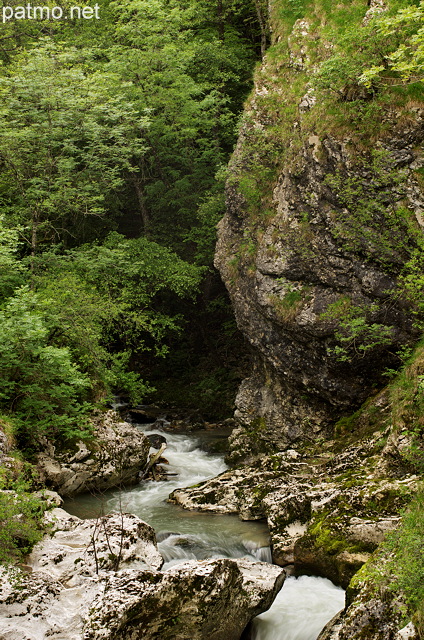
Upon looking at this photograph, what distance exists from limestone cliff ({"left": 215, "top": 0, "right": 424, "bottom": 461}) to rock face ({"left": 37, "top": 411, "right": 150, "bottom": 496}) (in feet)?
10.1

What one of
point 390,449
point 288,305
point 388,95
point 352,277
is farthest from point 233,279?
point 390,449

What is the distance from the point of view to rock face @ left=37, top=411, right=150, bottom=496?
10930 millimetres

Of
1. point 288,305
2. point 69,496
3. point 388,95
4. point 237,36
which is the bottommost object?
point 69,496

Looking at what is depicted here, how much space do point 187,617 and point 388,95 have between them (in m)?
10.9

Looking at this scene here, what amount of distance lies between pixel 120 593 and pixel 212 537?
387 cm

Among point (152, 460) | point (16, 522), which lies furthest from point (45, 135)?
point (16, 522)

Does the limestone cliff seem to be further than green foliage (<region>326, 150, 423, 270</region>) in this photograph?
Yes

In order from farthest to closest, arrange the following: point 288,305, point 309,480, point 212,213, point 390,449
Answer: point 212,213
point 288,305
point 309,480
point 390,449

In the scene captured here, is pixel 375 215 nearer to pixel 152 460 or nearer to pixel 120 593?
pixel 152 460

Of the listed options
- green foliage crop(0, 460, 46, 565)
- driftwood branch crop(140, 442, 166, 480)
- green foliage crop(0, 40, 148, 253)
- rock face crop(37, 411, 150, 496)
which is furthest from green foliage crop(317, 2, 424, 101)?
green foliage crop(0, 460, 46, 565)

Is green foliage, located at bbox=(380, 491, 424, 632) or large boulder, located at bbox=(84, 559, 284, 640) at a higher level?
green foliage, located at bbox=(380, 491, 424, 632)

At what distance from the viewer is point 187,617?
6375 mm

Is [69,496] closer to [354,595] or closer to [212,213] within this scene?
[354,595]

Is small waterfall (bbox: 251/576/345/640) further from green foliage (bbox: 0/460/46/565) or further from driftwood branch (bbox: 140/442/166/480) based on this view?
driftwood branch (bbox: 140/442/166/480)
